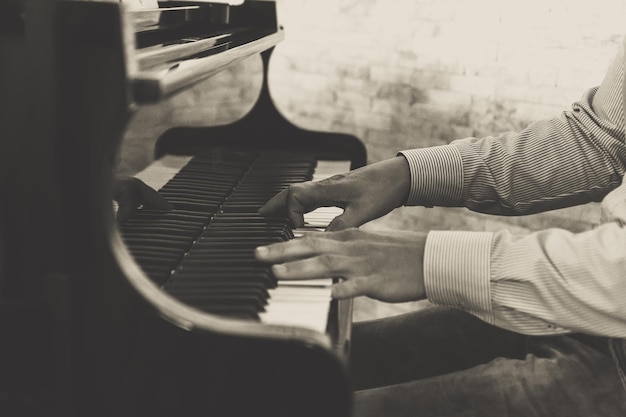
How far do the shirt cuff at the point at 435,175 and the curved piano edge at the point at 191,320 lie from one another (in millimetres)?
714

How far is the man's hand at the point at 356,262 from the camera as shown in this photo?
3.18 ft

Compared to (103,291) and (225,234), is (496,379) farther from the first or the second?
(103,291)

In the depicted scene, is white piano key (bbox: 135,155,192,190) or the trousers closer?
the trousers

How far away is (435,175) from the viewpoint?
4.84ft

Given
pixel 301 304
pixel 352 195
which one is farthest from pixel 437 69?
pixel 301 304

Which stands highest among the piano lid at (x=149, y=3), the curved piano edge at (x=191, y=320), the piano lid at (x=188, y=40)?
the piano lid at (x=149, y=3)

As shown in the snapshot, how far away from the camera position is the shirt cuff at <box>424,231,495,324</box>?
1017 millimetres

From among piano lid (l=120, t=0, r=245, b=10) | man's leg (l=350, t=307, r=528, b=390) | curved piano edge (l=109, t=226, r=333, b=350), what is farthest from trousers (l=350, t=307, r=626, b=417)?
piano lid (l=120, t=0, r=245, b=10)

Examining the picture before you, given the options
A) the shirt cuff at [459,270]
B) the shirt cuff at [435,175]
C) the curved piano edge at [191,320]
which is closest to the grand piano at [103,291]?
the curved piano edge at [191,320]

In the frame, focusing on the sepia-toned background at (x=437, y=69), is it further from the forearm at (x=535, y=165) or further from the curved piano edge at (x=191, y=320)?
the curved piano edge at (x=191, y=320)

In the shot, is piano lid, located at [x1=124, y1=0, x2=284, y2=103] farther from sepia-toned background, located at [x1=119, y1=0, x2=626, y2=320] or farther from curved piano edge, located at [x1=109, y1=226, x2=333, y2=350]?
sepia-toned background, located at [x1=119, y1=0, x2=626, y2=320]

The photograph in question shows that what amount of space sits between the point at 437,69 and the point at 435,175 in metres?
1.13

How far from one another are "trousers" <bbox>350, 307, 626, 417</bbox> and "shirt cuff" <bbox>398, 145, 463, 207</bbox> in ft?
0.94

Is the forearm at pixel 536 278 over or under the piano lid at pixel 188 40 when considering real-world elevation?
under
